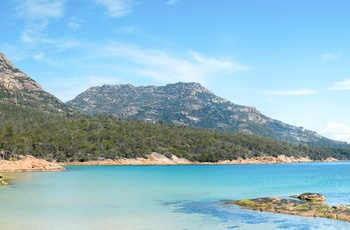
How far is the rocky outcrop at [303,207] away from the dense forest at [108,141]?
94.3m

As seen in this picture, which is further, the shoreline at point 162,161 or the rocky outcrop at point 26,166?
the shoreline at point 162,161

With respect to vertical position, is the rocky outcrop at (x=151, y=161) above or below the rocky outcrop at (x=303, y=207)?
above

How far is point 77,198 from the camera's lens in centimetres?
4219

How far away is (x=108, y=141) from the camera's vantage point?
157000 mm

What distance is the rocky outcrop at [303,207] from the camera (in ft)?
98.5

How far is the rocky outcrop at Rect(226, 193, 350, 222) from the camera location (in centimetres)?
3002

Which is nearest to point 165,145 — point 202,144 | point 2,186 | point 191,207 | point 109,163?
point 202,144

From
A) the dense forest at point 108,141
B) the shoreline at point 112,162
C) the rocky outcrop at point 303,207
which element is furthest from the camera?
the dense forest at point 108,141

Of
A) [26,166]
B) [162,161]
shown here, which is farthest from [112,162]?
[26,166]

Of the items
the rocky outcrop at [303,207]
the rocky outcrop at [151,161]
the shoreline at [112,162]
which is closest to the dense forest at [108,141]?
the rocky outcrop at [151,161]

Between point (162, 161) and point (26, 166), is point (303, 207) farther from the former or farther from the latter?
point (162, 161)

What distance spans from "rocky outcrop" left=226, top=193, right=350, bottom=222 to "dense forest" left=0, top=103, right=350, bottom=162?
94345mm

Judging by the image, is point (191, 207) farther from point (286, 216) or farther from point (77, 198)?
point (77, 198)

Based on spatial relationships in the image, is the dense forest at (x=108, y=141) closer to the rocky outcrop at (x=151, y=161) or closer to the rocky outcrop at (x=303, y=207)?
the rocky outcrop at (x=151, y=161)
